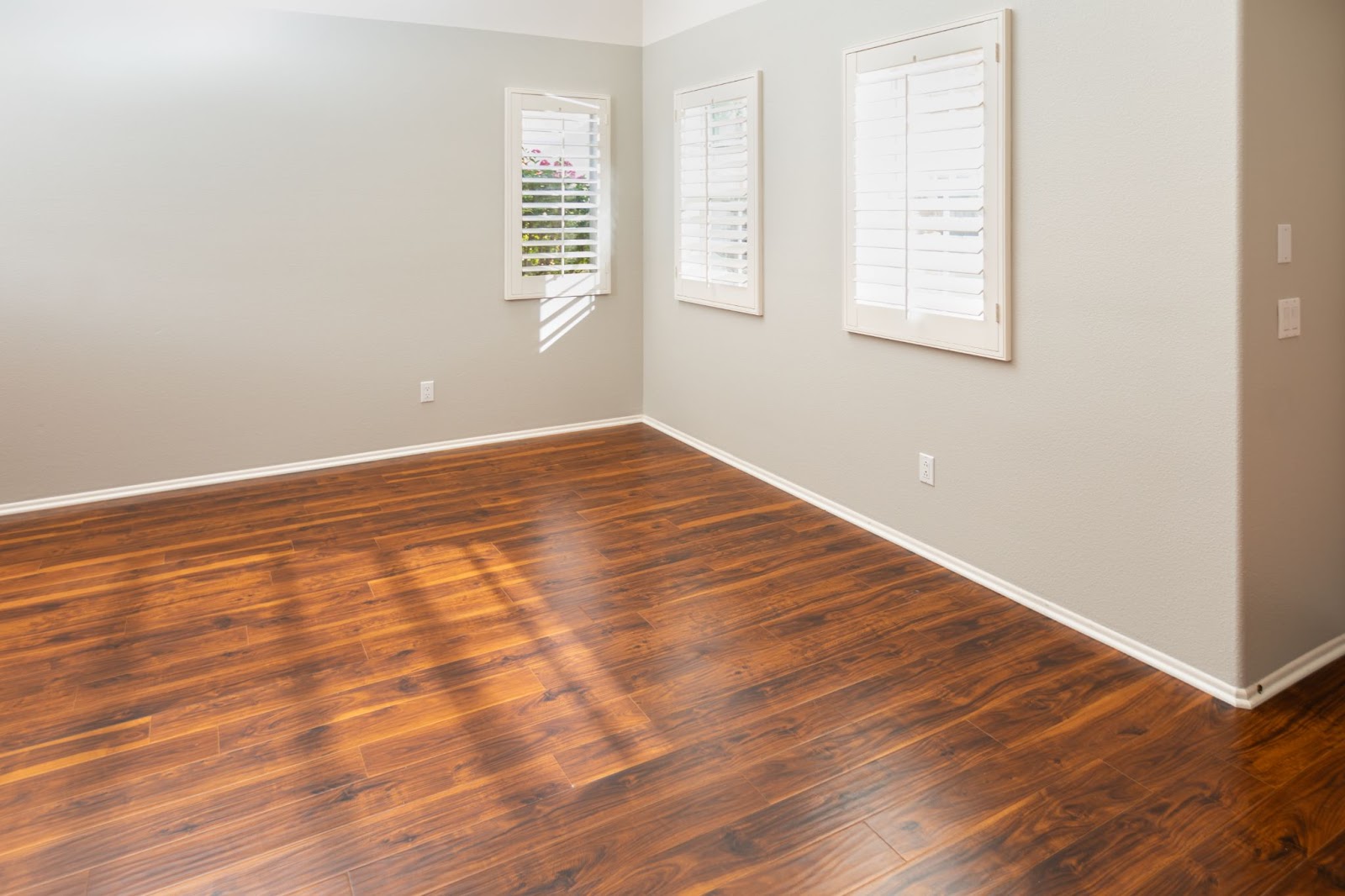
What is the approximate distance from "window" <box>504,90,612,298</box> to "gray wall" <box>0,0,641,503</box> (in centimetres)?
9

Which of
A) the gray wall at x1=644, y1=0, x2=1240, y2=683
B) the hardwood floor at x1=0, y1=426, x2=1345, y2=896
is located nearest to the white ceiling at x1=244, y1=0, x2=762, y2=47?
the gray wall at x1=644, y1=0, x2=1240, y2=683

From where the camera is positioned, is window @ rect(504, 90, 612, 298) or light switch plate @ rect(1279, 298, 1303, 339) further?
window @ rect(504, 90, 612, 298)

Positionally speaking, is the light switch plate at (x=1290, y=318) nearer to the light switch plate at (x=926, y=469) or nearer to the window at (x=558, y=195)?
the light switch plate at (x=926, y=469)

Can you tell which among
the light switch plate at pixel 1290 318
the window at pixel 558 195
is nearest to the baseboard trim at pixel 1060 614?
the light switch plate at pixel 1290 318

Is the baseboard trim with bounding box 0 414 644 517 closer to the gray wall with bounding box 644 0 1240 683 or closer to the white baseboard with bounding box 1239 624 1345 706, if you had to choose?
the gray wall with bounding box 644 0 1240 683

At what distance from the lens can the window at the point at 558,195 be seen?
5.28 m

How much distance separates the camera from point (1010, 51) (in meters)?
3.03

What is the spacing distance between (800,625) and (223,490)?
3.13m

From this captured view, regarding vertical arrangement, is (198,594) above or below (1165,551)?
below

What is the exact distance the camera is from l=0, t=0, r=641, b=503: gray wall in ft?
14.0

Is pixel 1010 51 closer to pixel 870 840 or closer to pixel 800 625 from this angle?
pixel 800 625

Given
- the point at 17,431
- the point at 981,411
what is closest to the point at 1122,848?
the point at 981,411

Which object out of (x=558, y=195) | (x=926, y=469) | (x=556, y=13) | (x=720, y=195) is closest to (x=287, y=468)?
(x=558, y=195)

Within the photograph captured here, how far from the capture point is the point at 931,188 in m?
3.37
